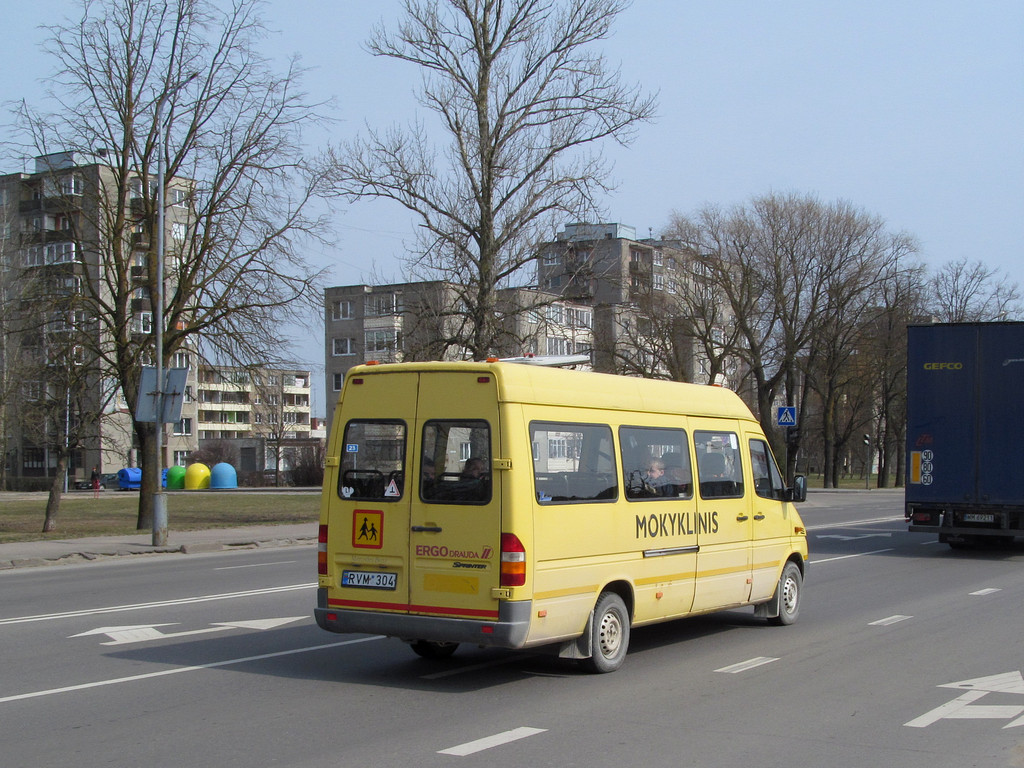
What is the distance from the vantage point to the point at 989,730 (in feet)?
22.3

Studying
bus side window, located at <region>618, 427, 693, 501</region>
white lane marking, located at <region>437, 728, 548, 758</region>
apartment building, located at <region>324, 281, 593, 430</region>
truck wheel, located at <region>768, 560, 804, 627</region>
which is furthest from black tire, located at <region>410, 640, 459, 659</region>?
apartment building, located at <region>324, 281, 593, 430</region>

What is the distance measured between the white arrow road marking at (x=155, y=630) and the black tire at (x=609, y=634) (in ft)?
13.3

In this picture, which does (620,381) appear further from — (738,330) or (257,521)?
(738,330)

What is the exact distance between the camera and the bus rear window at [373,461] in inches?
335

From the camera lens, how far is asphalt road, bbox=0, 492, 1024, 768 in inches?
248

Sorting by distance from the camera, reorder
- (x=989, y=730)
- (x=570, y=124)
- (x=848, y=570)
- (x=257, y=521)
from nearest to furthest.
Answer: (x=989, y=730) < (x=848, y=570) < (x=570, y=124) < (x=257, y=521)

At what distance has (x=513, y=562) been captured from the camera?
308 inches

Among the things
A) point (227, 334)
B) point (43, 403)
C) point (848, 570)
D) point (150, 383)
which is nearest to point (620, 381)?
point (848, 570)

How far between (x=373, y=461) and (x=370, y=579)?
930mm

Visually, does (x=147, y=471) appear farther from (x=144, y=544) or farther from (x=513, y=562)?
(x=513, y=562)

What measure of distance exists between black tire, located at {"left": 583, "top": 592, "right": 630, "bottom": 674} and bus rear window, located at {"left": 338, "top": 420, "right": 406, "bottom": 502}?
1856 mm

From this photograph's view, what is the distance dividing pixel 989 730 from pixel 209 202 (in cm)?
2377

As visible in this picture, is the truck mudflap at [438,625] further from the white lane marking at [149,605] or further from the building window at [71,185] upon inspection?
the building window at [71,185]

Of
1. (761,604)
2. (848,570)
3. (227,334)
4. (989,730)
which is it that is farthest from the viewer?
(227,334)
